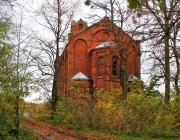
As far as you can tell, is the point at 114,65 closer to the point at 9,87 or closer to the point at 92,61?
the point at 92,61

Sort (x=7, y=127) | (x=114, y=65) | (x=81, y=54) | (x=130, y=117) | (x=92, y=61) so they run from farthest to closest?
1. (x=81, y=54)
2. (x=92, y=61)
3. (x=114, y=65)
4. (x=130, y=117)
5. (x=7, y=127)

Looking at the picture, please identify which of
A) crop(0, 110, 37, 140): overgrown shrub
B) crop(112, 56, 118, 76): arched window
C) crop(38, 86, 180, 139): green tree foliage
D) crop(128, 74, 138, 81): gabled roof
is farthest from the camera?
crop(128, 74, 138, 81): gabled roof

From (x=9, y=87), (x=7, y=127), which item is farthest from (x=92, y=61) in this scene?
(x=9, y=87)

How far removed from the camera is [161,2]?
3537mm

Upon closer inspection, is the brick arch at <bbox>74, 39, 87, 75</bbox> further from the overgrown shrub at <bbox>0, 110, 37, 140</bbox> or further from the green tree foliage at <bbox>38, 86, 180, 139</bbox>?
the overgrown shrub at <bbox>0, 110, 37, 140</bbox>

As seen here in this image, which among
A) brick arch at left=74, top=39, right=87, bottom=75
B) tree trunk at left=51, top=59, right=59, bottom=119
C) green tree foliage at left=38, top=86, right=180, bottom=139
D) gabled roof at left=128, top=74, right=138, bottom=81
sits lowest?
green tree foliage at left=38, top=86, right=180, bottom=139

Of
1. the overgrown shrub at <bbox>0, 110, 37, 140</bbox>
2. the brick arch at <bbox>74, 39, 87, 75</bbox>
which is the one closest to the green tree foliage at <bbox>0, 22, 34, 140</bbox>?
the overgrown shrub at <bbox>0, 110, 37, 140</bbox>

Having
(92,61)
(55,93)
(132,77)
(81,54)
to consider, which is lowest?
(55,93)

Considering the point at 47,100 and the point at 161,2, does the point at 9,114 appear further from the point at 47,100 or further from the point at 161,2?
the point at 47,100

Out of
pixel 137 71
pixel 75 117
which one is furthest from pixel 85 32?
pixel 75 117

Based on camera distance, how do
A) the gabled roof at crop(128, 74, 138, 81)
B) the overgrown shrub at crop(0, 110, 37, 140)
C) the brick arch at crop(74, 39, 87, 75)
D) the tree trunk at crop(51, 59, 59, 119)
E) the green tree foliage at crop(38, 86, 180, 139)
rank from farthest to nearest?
1. the brick arch at crop(74, 39, 87, 75)
2. the gabled roof at crop(128, 74, 138, 81)
3. the tree trunk at crop(51, 59, 59, 119)
4. the green tree foliage at crop(38, 86, 180, 139)
5. the overgrown shrub at crop(0, 110, 37, 140)

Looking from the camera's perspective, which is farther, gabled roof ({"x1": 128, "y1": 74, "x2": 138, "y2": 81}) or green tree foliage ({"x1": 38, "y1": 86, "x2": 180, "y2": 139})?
gabled roof ({"x1": 128, "y1": 74, "x2": 138, "y2": 81})

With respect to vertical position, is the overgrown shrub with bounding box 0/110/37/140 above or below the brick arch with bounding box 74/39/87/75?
below

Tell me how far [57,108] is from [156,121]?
7.37 metres
